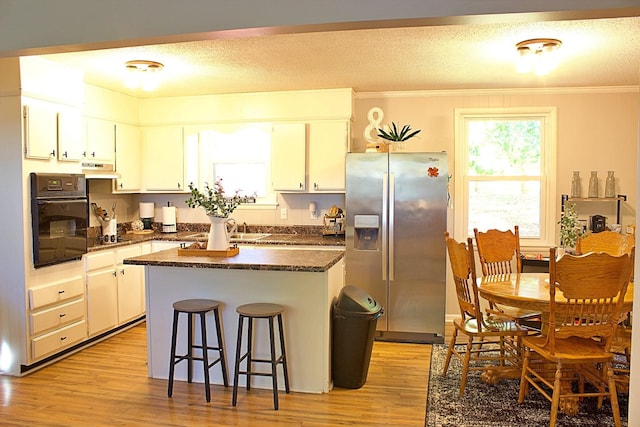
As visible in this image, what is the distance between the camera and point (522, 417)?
10.2ft

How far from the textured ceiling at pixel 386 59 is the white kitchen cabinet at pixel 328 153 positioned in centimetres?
40

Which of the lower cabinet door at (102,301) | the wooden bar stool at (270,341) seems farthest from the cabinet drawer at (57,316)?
the wooden bar stool at (270,341)

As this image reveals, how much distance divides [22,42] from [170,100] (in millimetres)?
2849

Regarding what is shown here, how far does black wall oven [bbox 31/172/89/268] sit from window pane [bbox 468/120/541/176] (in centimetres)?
363

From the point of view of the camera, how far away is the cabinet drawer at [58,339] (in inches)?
154

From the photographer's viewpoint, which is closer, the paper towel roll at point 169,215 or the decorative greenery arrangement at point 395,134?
the decorative greenery arrangement at point 395,134

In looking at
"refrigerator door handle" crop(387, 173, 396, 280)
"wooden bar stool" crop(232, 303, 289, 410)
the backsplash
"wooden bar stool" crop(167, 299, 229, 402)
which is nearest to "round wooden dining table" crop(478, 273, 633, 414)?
"refrigerator door handle" crop(387, 173, 396, 280)

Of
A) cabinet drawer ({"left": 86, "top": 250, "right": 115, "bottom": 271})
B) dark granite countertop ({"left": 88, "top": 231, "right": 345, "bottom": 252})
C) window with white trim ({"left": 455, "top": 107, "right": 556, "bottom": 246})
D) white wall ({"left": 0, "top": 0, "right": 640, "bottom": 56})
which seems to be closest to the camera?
white wall ({"left": 0, "top": 0, "right": 640, "bottom": 56})

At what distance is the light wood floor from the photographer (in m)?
3.13

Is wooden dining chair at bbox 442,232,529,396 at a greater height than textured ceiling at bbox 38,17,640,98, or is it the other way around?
textured ceiling at bbox 38,17,640,98

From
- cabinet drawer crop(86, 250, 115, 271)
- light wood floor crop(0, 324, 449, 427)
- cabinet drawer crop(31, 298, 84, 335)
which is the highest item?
cabinet drawer crop(86, 250, 115, 271)

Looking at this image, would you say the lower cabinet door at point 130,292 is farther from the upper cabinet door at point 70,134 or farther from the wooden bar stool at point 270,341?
the wooden bar stool at point 270,341

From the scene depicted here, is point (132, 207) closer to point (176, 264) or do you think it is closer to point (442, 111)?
point (176, 264)

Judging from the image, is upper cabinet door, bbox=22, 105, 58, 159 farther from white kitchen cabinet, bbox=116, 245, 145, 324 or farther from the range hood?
white kitchen cabinet, bbox=116, 245, 145, 324
